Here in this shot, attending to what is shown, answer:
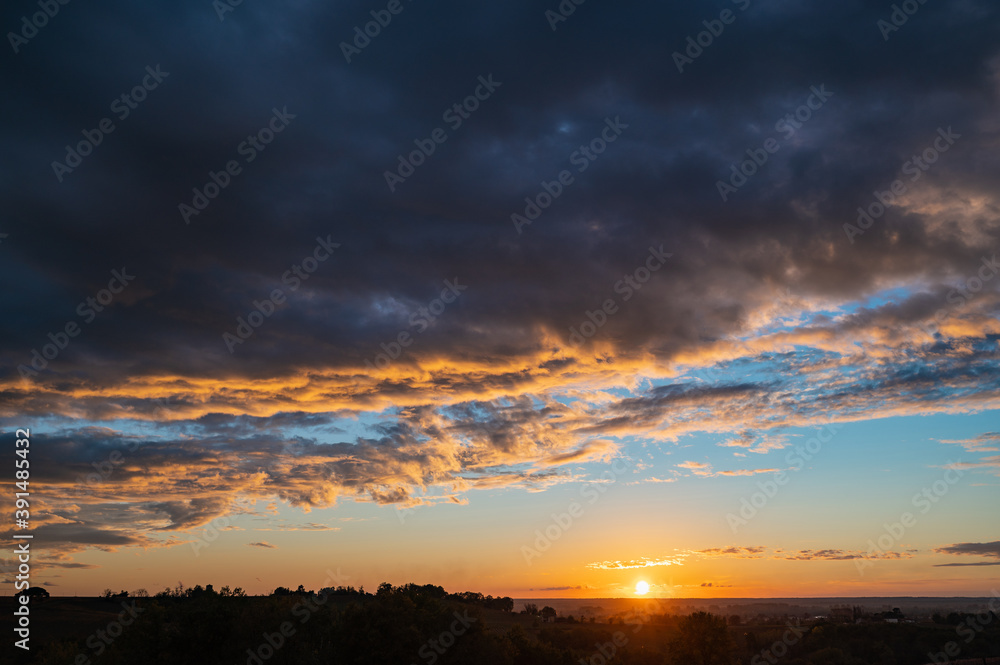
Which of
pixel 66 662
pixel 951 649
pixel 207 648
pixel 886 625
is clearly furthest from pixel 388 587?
pixel 886 625

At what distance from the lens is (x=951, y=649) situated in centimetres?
7506

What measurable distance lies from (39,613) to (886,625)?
12207cm

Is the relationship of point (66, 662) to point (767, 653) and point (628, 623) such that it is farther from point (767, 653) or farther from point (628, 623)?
point (628, 623)
